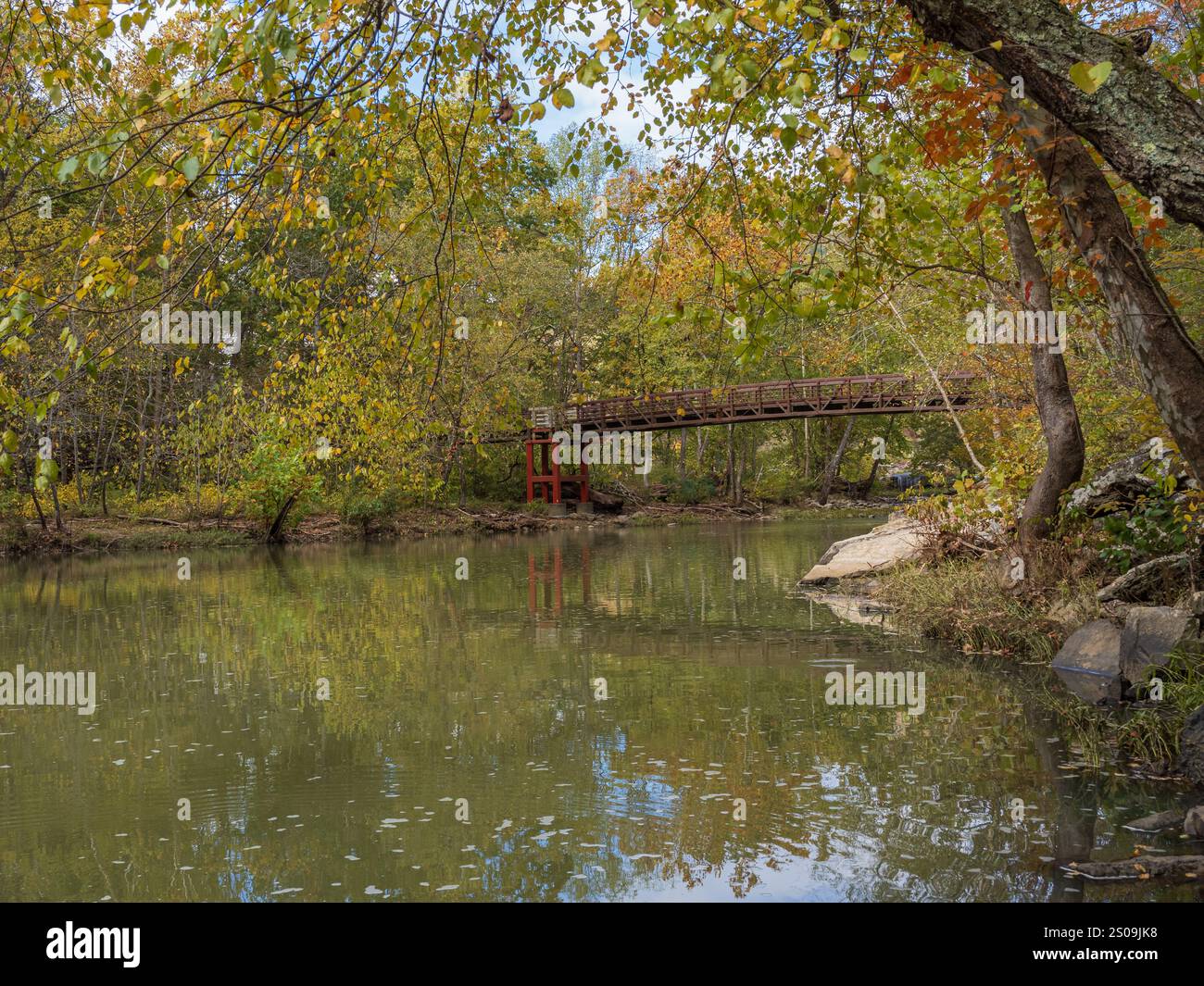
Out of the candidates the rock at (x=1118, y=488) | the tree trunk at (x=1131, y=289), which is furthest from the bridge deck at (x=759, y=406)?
Answer: the tree trunk at (x=1131, y=289)

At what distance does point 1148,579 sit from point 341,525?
26.1 metres

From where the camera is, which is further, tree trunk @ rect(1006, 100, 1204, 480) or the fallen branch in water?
the fallen branch in water

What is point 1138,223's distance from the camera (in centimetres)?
650

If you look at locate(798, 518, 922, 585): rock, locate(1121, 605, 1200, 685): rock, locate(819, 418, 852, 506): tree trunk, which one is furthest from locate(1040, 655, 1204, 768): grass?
locate(819, 418, 852, 506): tree trunk

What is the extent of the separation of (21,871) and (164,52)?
12.8ft

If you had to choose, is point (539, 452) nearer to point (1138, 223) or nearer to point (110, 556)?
point (110, 556)

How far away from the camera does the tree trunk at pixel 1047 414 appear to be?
36.4 ft

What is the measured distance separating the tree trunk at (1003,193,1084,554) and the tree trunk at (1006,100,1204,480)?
19.4 ft

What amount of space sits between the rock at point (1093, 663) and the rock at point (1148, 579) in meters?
0.40

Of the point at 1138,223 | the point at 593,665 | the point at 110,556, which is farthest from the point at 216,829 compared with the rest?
the point at 110,556

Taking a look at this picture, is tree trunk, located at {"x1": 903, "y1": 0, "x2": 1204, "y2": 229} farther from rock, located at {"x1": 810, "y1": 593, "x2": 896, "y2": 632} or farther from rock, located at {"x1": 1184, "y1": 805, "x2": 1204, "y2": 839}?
rock, located at {"x1": 810, "y1": 593, "x2": 896, "y2": 632}

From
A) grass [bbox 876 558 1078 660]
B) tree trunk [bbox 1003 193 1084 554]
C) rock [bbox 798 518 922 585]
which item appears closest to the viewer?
grass [bbox 876 558 1078 660]

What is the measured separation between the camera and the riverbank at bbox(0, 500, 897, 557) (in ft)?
87.8

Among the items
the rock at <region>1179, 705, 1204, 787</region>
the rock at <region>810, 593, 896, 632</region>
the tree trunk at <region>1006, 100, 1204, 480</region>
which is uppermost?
the tree trunk at <region>1006, 100, 1204, 480</region>
